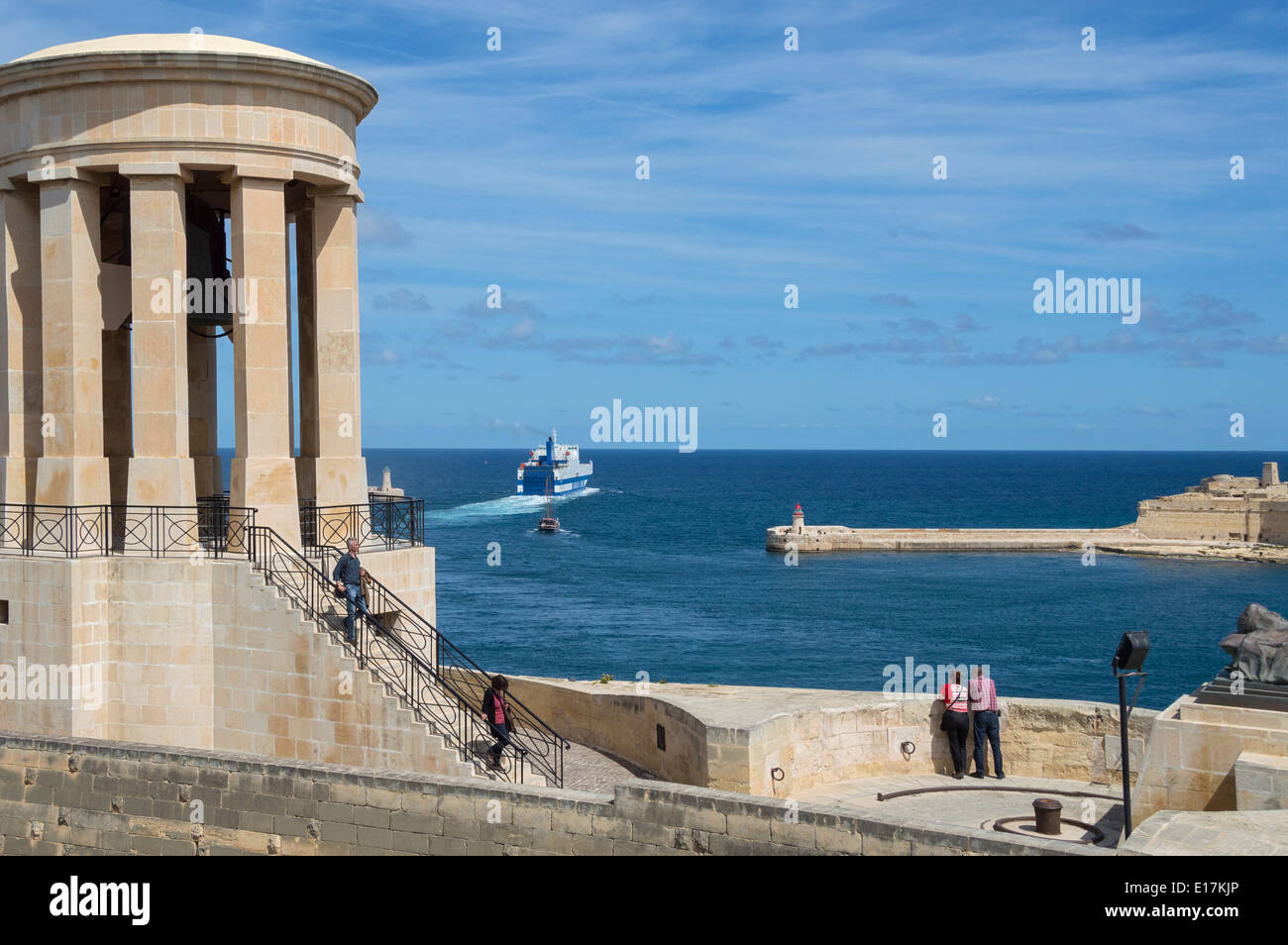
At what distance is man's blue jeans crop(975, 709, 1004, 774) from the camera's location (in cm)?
1490

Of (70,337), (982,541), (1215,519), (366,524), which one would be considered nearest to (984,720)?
(366,524)

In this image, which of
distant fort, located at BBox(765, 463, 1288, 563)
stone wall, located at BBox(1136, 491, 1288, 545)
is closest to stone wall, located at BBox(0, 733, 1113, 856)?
distant fort, located at BBox(765, 463, 1288, 563)

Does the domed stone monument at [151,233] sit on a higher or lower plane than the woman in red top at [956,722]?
higher

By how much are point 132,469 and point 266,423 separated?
69.0 inches

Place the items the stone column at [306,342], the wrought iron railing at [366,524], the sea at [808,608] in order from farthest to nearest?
the sea at [808,608]
the stone column at [306,342]
the wrought iron railing at [366,524]

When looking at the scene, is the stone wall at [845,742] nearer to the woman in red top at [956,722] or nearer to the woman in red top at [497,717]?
the woman in red top at [956,722]

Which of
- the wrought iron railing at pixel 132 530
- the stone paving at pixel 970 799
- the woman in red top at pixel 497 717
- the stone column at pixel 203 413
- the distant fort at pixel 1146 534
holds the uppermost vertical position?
the distant fort at pixel 1146 534

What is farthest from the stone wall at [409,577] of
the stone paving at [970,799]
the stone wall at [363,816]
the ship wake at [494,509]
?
the ship wake at [494,509]

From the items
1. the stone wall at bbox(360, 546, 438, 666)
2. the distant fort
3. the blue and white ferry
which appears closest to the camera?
the stone wall at bbox(360, 546, 438, 666)

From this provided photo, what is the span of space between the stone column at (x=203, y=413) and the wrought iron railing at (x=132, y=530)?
3.56 meters

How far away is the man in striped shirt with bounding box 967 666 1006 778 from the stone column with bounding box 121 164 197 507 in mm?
9958

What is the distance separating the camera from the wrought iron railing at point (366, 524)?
58.7 feet

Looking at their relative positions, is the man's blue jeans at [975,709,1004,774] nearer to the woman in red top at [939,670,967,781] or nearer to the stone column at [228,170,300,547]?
the woman in red top at [939,670,967,781]

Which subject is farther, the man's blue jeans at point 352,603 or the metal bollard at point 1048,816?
the man's blue jeans at point 352,603
